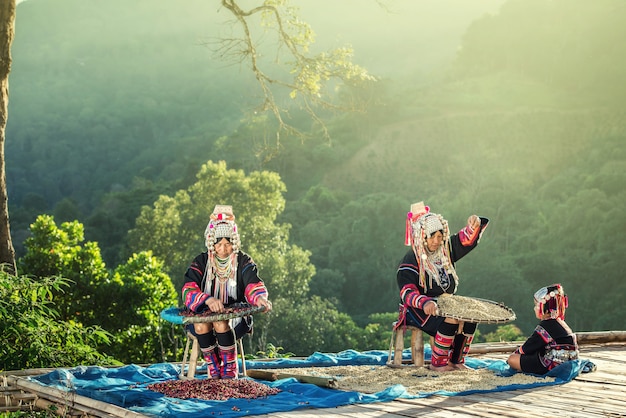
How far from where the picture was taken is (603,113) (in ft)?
157

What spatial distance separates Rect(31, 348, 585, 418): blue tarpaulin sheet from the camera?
4898mm

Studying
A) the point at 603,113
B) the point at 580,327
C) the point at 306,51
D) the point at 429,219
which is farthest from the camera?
the point at 603,113

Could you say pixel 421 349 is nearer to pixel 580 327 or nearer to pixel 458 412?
pixel 458 412

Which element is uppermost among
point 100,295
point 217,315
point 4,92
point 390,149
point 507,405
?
point 390,149

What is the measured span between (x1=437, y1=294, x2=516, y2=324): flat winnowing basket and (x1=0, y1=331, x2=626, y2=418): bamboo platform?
57 centimetres

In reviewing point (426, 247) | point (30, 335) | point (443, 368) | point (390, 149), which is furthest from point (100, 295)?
point (390, 149)

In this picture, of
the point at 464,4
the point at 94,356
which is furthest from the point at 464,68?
the point at 94,356

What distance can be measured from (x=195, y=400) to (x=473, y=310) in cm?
222

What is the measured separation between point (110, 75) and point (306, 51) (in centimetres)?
5706

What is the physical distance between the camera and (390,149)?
54.5m

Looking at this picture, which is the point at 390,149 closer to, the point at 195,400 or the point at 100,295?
the point at 100,295

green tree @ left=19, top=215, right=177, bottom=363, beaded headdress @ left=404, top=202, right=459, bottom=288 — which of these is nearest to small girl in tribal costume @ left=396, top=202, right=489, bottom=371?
beaded headdress @ left=404, top=202, right=459, bottom=288

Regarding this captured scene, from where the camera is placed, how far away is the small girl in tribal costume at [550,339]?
6.25 metres

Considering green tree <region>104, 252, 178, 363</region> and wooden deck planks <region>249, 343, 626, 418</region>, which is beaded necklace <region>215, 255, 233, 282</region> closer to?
wooden deck planks <region>249, 343, 626, 418</region>
